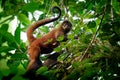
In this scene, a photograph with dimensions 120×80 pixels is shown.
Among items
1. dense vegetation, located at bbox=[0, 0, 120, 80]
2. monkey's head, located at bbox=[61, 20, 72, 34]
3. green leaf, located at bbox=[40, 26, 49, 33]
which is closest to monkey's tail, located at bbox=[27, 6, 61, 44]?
green leaf, located at bbox=[40, 26, 49, 33]

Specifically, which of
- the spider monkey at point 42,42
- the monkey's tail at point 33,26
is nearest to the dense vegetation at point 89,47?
the monkey's tail at point 33,26

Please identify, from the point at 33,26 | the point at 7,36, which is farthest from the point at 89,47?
the point at 33,26

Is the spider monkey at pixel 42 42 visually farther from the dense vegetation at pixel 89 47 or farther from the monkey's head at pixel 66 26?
the dense vegetation at pixel 89 47

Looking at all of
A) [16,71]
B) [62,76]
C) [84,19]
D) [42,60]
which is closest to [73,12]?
[84,19]

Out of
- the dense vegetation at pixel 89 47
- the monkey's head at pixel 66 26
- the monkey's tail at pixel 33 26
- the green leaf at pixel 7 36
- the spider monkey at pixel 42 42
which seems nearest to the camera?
the dense vegetation at pixel 89 47

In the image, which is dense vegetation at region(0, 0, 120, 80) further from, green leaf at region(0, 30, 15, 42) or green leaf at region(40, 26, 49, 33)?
green leaf at region(40, 26, 49, 33)

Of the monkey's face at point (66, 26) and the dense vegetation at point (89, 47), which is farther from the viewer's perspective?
the monkey's face at point (66, 26)

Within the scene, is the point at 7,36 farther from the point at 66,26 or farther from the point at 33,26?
the point at 66,26

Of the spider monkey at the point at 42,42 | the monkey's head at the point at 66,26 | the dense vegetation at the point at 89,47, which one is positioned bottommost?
the spider monkey at the point at 42,42

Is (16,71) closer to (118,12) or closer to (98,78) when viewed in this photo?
(98,78)

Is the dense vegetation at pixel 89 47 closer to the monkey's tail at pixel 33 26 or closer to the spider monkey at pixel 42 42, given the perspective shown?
the monkey's tail at pixel 33 26

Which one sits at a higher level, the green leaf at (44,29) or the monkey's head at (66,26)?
the green leaf at (44,29)

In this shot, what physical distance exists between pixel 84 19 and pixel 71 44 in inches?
29.6

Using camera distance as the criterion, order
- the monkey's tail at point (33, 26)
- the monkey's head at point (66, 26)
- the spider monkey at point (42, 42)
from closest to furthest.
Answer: the monkey's tail at point (33, 26)
the spider monkey at point (42, 42)
the monkey's head at point (66, 26)
